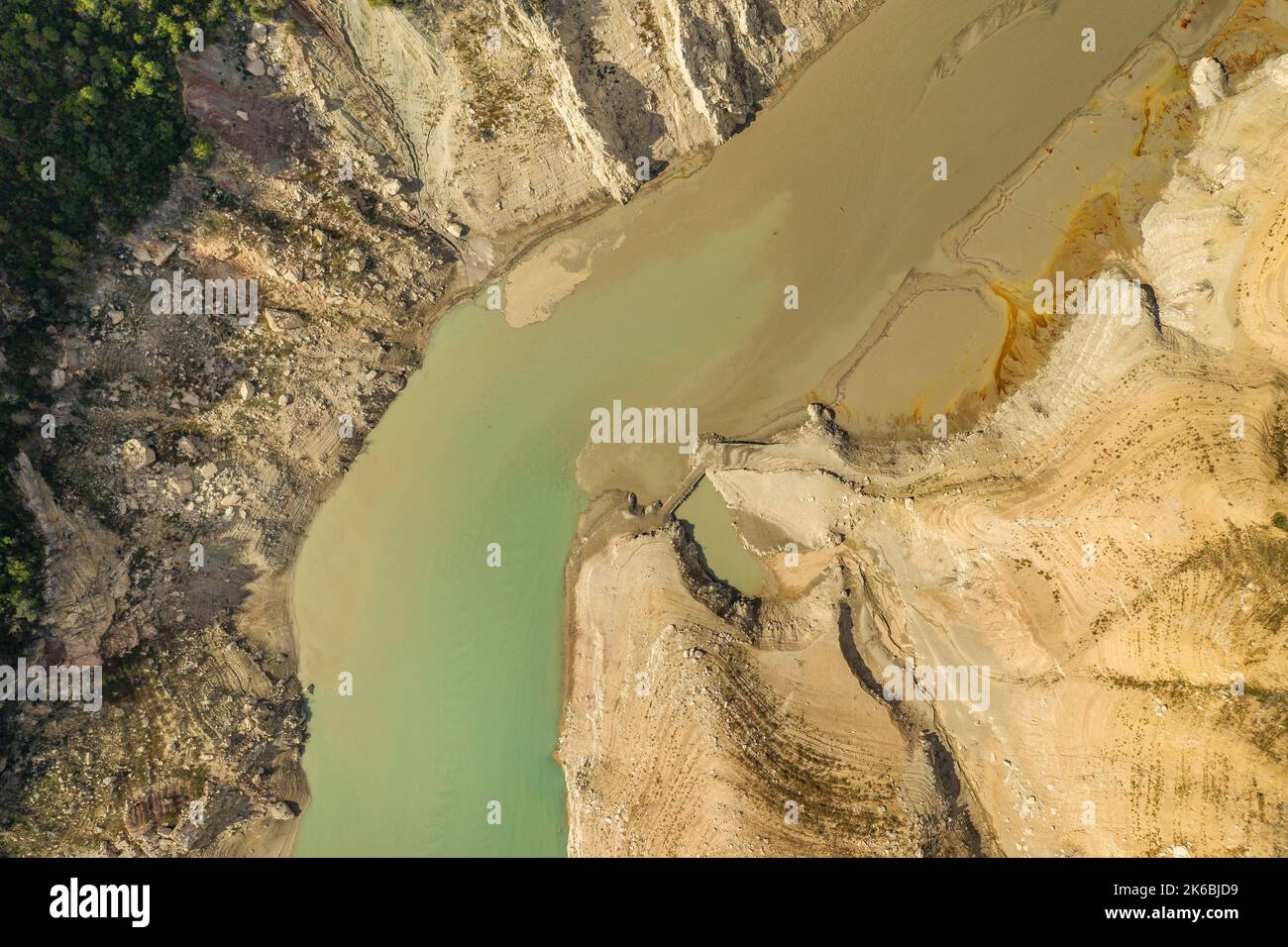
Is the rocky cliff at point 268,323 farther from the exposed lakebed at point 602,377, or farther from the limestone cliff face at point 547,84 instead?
the exposed lakebed at point 602,377

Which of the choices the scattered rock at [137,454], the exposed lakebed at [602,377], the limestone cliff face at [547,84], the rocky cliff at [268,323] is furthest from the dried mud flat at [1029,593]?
the scattered rock at [137,454]

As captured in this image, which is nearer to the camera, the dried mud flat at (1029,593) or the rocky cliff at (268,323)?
the dried mud flat at (1029,593)

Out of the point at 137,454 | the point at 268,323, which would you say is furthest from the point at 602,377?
the point at 137,454

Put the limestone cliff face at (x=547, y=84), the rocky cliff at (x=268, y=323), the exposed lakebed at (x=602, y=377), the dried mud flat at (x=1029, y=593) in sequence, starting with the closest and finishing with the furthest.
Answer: the dried mud flat at (x=1029, y=593)
the rocky cliff at (x=268, y=323)
the limestone cliff face at (x=547, y=84)
the exposed lakebed at (x=602, y=377)

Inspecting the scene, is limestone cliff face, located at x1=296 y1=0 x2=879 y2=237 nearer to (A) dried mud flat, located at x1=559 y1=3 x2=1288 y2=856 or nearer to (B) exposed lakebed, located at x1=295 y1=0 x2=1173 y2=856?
(B) exposed lakebed, located at x1=295 y1=0 x2=1173 y2=856

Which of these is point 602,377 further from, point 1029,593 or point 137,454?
point 1029,593
